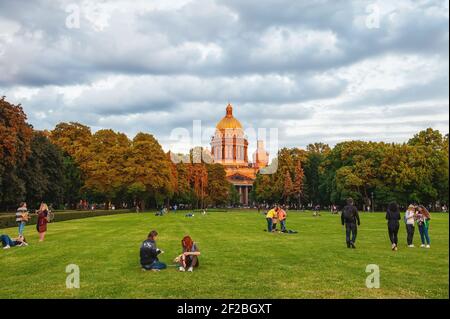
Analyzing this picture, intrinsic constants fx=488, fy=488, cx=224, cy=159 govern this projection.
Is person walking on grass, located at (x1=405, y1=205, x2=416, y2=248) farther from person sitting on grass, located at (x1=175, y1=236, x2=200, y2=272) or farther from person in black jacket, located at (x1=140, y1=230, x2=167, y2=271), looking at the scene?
person in black jacket, located at (x1=140, y1=230, x2=167, y2=271)

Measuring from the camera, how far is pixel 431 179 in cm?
7400

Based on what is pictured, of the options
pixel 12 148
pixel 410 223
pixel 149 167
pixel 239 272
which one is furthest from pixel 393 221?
pixel 149 167

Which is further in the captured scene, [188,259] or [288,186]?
[288,186]

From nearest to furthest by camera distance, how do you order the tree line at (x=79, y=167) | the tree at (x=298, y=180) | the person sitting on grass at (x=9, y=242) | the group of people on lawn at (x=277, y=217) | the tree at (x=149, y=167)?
the person sitting on grass at (x=9, y=242), the group of people on lawn at (x=277, y=217), the tree line at (x=79, y=167), the tree at (x=149, y=167), the tree at (x=298, y=180)

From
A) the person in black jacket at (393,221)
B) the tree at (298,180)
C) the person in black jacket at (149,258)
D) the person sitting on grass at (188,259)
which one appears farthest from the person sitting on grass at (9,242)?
the tree at (298,180)

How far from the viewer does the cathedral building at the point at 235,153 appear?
17512 centimetres

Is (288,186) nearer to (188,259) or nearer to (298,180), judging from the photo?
(298,180)

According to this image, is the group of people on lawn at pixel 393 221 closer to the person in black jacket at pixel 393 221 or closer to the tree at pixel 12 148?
the person in black jacket at pixel 393 221

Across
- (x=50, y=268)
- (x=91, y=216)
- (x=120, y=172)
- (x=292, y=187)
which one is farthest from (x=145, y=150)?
(x=50, y=268)

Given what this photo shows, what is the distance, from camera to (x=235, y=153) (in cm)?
18100

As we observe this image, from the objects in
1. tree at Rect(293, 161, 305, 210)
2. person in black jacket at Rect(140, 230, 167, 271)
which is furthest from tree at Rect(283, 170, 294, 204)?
person in black jacket at Rect(140, 230, 167, 271)

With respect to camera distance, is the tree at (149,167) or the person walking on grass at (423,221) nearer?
the person walking on grass at (423,221)

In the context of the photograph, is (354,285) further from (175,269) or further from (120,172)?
(120,172)
